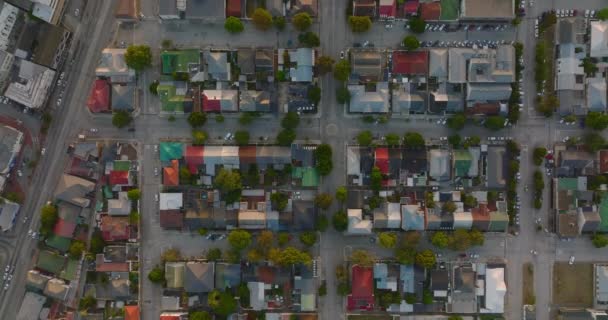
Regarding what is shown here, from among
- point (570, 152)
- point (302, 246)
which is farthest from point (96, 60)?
point (570, 152)

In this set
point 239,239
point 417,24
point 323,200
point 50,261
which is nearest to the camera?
point 239,239

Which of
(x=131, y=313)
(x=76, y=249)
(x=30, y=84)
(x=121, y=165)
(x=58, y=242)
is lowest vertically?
(x=131, y=313)

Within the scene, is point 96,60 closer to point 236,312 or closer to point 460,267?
point 236,312

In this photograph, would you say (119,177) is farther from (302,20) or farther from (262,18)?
(302,20)

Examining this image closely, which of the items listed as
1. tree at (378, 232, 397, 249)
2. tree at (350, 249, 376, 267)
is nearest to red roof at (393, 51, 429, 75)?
tree at (378, 232, 397, 249)

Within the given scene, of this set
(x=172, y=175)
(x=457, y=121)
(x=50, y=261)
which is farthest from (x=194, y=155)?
(x=457, y=121)

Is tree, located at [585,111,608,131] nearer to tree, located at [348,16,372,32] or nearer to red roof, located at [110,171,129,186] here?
tree, located at [348,16,372,32]

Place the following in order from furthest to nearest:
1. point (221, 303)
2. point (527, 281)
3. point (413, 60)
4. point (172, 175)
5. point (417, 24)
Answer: point (527, 281) < point (172, 175) < point (413, 60) < point (221, 303) < point (417, 24)
